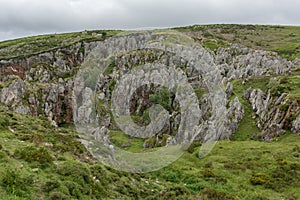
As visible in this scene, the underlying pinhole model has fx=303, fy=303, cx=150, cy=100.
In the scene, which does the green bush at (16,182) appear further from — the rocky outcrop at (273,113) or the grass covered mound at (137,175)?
the rocky outcrop at (273,113)

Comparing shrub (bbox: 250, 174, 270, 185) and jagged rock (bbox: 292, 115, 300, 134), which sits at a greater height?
jagged rock (bbox: 292, 115, 300, 134)

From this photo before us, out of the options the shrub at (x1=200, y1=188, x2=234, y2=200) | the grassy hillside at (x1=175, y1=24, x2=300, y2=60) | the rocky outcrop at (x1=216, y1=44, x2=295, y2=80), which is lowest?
the shrub at (x1=200, y1=188, x2=234, y2=200)

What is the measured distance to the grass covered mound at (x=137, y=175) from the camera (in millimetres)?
15633

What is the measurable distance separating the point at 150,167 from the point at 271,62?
63491mm

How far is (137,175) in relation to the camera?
80.4 feet

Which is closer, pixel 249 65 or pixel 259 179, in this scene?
pixel 259 179

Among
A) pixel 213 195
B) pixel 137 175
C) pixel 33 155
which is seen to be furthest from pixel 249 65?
pixel 33 155

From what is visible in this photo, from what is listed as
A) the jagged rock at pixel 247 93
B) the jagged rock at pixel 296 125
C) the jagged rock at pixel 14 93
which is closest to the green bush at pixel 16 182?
the jagged rock at pixel 296 125

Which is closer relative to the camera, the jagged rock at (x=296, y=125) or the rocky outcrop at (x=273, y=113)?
the jagged rock at (x=296, y=125)

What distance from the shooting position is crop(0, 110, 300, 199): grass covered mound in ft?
51.3

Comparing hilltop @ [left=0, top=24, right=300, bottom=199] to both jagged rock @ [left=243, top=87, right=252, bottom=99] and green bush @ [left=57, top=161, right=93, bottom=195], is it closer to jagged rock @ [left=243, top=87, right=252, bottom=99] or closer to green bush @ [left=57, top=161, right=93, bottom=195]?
green bush @ [left=57, top=161, right=93, bottom=195]

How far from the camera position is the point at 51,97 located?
220ft

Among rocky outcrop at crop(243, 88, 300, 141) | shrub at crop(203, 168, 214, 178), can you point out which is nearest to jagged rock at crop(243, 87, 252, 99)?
rocky outcrop at crop(243, 88, 300, 141)

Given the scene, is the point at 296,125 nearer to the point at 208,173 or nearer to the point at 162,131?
the point at 208,173
